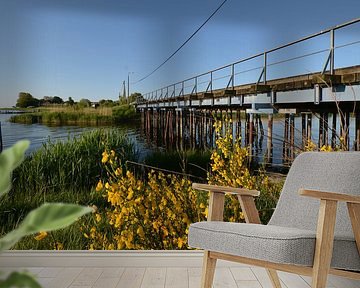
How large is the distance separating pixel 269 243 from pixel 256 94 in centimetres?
324

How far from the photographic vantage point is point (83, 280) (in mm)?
2699

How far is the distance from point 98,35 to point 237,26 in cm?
95

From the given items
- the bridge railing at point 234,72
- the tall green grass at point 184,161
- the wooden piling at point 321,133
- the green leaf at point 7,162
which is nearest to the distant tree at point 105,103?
the bridge railing at point 234,72

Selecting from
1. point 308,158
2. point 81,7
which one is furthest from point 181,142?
point 308,158

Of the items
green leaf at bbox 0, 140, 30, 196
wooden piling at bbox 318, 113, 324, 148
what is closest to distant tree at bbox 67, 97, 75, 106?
wooden piling at bbox 318, 113, 324, 148

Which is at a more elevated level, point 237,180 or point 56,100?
point 56,100

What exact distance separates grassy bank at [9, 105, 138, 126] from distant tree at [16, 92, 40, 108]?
64mm

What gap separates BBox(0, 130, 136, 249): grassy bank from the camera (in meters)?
3.75

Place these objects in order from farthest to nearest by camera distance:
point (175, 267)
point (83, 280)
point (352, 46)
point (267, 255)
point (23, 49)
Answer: point (352, 46) < point (23, 49) < point (175, 267) < point (83, 280) < point (267, 255)

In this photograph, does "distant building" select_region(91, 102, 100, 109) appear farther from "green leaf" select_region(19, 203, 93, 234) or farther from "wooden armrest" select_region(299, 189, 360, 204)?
"green leaf" select_region(19, 203, 93, 234)

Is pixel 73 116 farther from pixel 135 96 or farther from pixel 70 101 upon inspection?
pixel 135 96

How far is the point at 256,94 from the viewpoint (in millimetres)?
4926

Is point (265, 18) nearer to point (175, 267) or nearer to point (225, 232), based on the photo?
point (175, 267)

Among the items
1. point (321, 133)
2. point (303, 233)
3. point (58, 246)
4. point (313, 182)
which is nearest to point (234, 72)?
point (321, 133)
